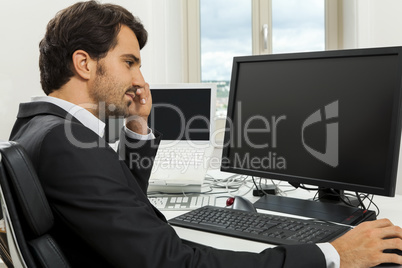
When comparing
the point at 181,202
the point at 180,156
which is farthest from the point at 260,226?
the point at 180,156

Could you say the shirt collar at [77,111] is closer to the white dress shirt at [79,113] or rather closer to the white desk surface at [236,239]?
the white dress shirt at [79,113]

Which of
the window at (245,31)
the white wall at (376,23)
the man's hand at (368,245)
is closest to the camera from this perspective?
the man's hand at (368,245)

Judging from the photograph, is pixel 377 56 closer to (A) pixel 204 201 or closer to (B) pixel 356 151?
(B) pixel 356 151

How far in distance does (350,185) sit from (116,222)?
27.9 inches

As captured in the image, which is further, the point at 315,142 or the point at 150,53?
the point at 150,53

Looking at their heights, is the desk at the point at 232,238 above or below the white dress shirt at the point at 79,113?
below

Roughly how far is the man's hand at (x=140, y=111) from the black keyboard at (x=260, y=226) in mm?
324

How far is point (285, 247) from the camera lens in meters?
0.87

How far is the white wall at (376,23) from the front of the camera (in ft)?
8.77

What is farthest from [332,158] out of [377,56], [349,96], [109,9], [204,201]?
[109,9]

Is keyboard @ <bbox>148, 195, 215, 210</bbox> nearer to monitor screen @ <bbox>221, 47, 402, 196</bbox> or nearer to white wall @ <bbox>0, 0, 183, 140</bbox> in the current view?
monitor screen @ <bbox>221, 47, 402, 196</bbox>

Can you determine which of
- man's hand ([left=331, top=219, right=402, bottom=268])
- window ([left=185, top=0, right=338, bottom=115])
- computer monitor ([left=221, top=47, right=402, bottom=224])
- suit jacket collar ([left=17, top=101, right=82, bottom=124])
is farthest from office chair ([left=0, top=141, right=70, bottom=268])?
window ([left=185, top=0, right=338, bottom=115])

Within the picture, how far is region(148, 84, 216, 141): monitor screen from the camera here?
175 centimetres

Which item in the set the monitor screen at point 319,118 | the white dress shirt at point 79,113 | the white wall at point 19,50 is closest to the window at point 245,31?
the white wall at point 19,50
